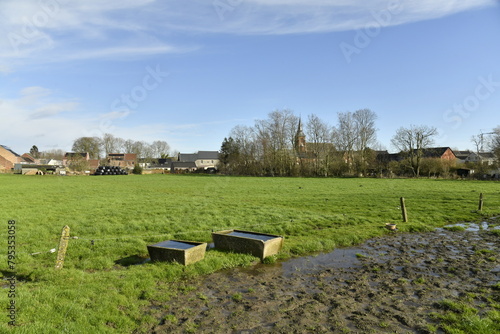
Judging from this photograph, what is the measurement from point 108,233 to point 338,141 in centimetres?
6860

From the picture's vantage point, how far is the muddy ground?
5789 millimetres

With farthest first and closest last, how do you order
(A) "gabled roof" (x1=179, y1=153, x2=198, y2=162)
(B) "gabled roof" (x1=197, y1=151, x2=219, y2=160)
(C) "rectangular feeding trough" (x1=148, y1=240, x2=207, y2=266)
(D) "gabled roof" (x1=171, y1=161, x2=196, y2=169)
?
(A) "gabled roof" (x1=179, y1=153, x2=198, y2=162) → (B) "gabled roof" (x1=197, y1=151, x2=219, y2=160) → (D) "gabled roof" (x1=171, y1=161, x2=196, y2=169) → (C) "rectangular feeding trough" (x1=148, y1=240, x2=207, y2=266)

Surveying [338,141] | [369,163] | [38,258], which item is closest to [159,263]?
[38,258]

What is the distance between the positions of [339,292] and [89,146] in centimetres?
13568

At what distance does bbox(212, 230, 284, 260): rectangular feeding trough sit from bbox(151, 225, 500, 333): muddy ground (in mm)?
545

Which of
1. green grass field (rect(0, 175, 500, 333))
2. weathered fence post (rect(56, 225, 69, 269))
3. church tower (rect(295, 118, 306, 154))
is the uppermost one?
church tower (rect(295, 118, 306, 154))

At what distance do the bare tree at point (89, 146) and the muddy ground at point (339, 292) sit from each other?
13308 centimetres

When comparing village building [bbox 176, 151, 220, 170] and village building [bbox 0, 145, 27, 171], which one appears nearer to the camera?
village building [bbox 0, 145, 27, 171]

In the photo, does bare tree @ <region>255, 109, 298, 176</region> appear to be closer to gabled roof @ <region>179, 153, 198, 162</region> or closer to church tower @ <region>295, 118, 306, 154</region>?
church tower @ <region>295, 118, 306, 154</region>

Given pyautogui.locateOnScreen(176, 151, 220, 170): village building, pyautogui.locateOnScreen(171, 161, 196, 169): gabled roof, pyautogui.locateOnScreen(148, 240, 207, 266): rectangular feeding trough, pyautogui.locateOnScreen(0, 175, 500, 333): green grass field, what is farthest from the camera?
pyautogui.locateOnScreen(176, 151, 220, 170): village building

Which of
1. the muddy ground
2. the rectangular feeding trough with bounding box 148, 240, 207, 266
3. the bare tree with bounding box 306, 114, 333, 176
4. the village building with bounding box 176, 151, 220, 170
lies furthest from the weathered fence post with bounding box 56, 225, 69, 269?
the village building with bounding box 176, 151, 220, 170

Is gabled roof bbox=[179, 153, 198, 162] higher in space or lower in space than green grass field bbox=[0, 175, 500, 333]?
higher

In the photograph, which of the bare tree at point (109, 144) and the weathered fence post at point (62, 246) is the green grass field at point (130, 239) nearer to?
the weathered fence post at point (62, 246)

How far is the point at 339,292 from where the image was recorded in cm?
731
